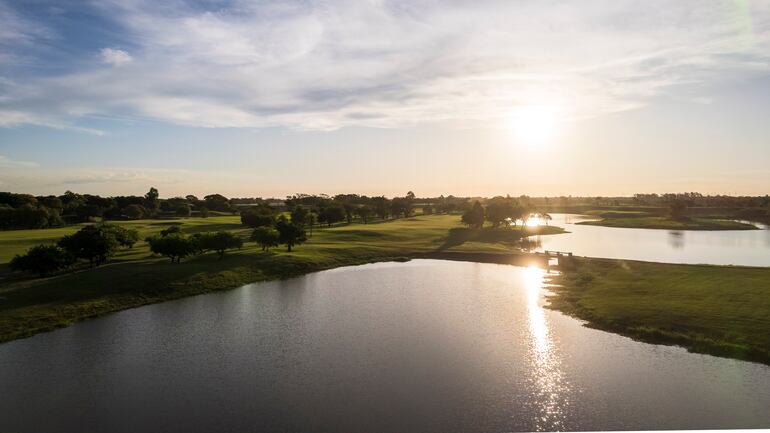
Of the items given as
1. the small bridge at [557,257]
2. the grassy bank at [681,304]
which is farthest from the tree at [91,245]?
the small bridge at [557,257]

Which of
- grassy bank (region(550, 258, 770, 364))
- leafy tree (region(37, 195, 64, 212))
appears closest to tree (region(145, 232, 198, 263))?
grassy bank (region(550, 258, 770, 364))

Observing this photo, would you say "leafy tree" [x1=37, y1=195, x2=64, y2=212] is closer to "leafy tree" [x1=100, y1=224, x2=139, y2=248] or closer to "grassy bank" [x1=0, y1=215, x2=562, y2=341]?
"grassy bank" [x1=0, y1=215, x2=562, y2=341]

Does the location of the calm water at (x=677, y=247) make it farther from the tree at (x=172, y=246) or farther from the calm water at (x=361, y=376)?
the tree at (x=172, y=246)

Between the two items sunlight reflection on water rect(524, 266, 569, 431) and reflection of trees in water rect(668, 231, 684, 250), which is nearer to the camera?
sunlight reflection on water rect(524, 266, 569, 431)

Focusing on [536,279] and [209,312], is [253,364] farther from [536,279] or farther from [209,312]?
[536,279]

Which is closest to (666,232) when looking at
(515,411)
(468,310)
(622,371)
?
(468,310)

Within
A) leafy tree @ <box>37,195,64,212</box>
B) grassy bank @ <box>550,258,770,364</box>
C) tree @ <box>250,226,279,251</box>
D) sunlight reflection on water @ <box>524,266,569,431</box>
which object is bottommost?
sunlight reflection on water @ <box>524,266,569,431</box>

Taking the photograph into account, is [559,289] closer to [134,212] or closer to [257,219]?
[257,219]
